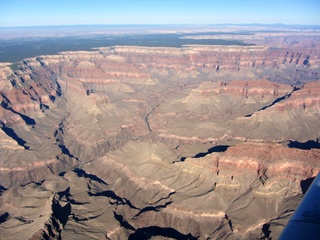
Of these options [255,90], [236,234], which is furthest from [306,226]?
[255,90]

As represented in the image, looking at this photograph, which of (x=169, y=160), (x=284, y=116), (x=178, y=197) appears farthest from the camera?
(x=284, y=116)

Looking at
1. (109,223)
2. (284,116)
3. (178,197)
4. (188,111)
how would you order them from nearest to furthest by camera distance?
(109,223), (178,197), (284,116), (188,111)

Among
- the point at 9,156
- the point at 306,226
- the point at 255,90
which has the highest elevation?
the point at 306,226

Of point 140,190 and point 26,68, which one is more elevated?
point 26,68

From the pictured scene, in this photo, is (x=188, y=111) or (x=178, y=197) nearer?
(x=178, y=197)

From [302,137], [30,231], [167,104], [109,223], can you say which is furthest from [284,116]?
[30,231]

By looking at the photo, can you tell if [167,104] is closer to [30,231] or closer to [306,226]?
[30,231]
